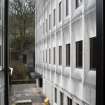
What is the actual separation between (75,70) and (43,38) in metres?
4.20

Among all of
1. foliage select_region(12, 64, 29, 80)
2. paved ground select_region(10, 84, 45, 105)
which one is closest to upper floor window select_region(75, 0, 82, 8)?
paved ground select_region(10, 84, 45, 105)

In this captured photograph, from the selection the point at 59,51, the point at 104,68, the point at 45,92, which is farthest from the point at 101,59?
the point at 45,92

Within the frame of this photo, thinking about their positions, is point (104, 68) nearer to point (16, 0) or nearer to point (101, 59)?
point (101, 59)

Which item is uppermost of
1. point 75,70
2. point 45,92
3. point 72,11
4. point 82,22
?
point 72,11

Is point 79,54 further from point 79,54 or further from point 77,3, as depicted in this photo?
point 77,3

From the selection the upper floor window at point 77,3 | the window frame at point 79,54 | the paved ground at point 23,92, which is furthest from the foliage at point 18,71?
the upper floor window at point 77,3

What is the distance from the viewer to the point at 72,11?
12.9 ft

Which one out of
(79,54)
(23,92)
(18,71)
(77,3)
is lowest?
(23,92)

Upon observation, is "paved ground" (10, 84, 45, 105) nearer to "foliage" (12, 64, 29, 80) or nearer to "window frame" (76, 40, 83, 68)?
"foliage" (12, 64, 29, 80)

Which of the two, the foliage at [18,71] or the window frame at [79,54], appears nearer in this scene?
the foliage at [18,71]

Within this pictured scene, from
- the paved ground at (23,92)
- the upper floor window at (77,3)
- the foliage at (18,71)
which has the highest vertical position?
the upper floor window at (77,3)

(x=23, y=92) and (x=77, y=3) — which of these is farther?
(x=77, y=3)

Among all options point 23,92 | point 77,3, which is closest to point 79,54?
point 77,3

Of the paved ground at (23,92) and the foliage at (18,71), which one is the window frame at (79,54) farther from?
the foliage at (18,71)
